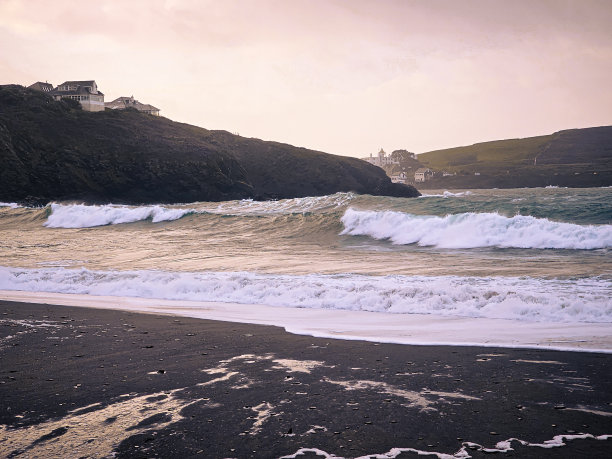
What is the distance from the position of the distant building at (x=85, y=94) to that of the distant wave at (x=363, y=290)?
305 feet

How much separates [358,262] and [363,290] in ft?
17.6

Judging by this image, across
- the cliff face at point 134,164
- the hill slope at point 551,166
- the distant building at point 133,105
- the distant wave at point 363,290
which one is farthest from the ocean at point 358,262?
the hill slope at point 551,166

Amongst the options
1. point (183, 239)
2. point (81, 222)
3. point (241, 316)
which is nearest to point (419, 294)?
point (241, 316)

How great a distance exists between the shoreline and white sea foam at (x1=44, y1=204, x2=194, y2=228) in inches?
946

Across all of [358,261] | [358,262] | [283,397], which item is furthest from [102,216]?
[283,397]

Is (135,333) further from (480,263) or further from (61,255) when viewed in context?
(61,255)

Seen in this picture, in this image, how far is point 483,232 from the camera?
793 inches

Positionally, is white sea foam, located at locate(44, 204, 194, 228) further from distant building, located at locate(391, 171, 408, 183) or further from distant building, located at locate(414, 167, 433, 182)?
distant building, located at locate(391, 171, 408, 183)

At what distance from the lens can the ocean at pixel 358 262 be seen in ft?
30.4

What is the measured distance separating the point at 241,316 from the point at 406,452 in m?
5.79

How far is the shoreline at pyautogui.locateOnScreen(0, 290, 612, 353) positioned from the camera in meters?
6.72

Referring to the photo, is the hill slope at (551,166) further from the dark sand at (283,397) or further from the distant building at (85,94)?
the dark sand at (283,397)

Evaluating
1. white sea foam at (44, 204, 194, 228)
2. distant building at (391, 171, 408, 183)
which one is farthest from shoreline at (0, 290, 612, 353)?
distant building at (391, 171, 408, 183)

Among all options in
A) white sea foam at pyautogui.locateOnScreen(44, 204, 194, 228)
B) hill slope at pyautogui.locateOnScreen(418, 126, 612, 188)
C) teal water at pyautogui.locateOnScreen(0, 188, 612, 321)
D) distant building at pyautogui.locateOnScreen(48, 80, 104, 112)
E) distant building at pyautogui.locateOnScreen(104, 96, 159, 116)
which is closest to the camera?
teal water at pyautogui.locateOnScreen(0, 188, 612, 321)
